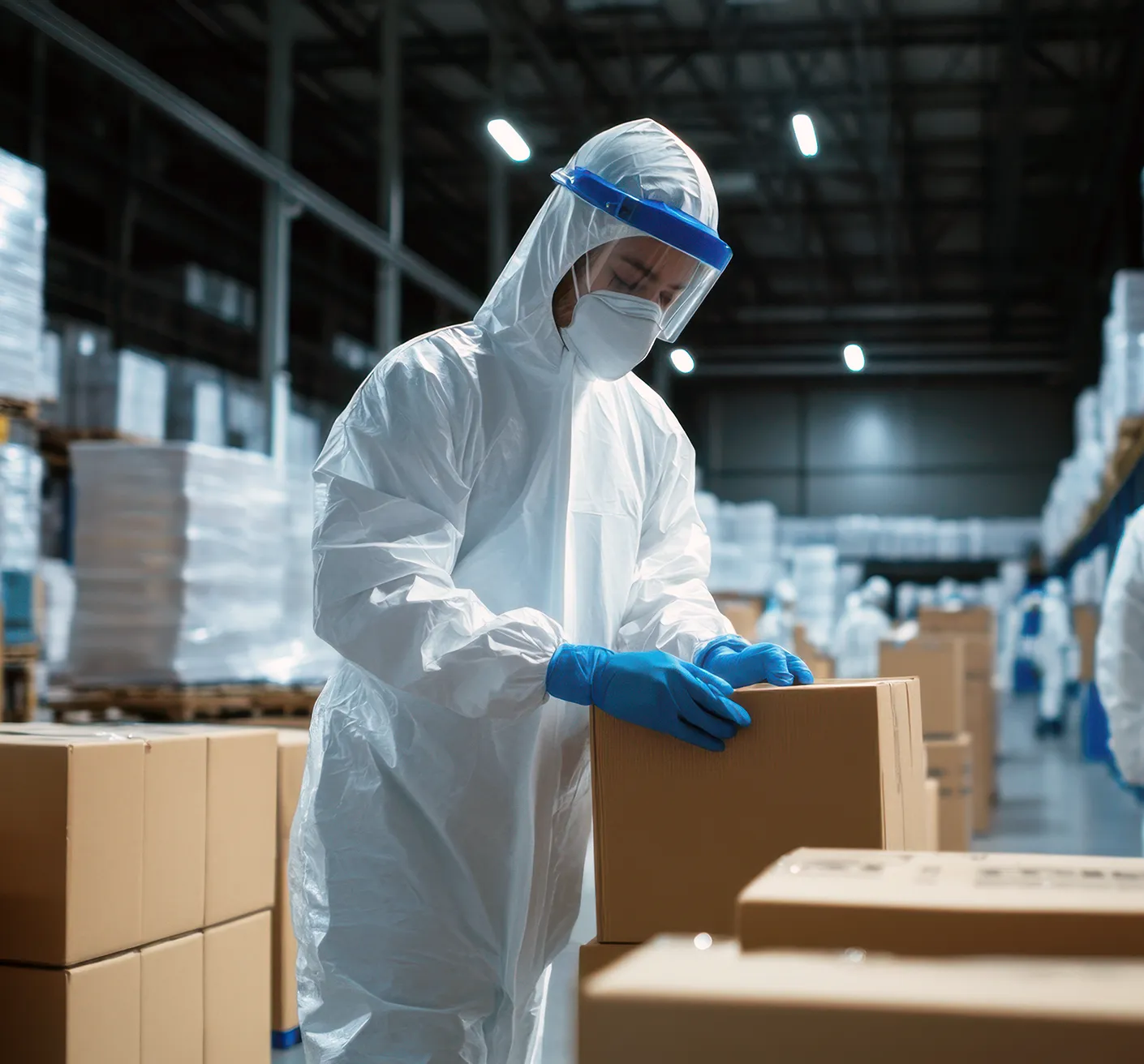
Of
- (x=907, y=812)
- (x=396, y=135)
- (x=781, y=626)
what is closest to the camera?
(x=907, y=812)

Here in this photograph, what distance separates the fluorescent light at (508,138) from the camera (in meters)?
8.25

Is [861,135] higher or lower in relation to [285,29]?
higher

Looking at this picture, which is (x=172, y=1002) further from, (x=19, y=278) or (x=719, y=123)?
(x=719, y=123)

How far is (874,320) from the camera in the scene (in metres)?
18.8

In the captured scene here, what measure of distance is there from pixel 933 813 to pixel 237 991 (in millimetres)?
3294

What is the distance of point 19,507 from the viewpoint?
6.04 meters

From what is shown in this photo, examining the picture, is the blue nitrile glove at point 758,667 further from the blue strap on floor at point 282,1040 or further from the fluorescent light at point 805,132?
the fluorescent light at point 805,132

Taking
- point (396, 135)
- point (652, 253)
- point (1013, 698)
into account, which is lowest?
point (1013, 698)

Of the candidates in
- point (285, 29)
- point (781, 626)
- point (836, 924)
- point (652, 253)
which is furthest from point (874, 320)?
point (836, 924)

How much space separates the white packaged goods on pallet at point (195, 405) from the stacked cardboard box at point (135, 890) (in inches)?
259

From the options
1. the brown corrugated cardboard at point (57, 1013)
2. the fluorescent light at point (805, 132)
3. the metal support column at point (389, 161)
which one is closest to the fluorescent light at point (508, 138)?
the metal support column at point (389, 161)

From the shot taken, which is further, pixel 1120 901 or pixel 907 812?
pixel 907 812

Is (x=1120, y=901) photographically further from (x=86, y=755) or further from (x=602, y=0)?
(x=602, y=0)

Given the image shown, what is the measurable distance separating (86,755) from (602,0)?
8742 millimetres
